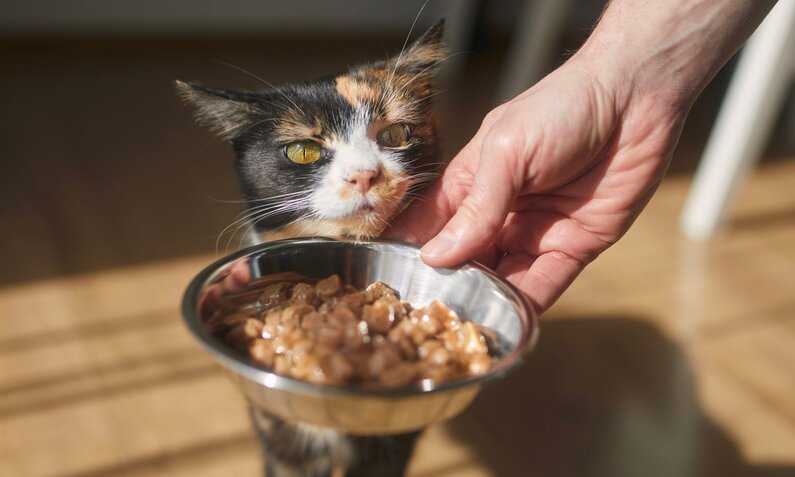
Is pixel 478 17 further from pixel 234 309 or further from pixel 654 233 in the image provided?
pixel 234 309

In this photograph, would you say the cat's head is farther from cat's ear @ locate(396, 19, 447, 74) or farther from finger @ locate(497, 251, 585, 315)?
finger @ locate(497, 251, 585, 315)

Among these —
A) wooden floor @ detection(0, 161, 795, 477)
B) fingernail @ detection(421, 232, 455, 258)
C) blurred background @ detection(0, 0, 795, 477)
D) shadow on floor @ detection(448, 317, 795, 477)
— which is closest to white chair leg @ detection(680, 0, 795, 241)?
blurred background @ detection(0, 0, 795, 477)

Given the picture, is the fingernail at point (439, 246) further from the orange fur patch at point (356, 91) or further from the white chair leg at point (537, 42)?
the white chair leg at point (537, 42)

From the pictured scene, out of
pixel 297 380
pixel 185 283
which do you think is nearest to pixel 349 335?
pixel 297 380

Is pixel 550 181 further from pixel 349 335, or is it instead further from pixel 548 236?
pixel 349 335

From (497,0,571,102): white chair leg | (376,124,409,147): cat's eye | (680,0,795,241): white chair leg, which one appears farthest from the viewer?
(497,0,571,102): white chair leg

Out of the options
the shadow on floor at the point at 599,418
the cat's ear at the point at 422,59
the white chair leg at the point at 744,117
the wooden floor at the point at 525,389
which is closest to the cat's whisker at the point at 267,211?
the cat's ear at the point at 422,59
